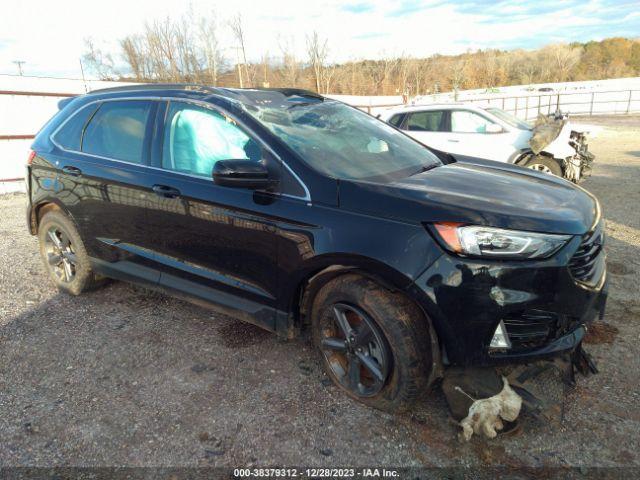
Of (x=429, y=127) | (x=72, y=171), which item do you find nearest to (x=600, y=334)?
(x=72, y=171)

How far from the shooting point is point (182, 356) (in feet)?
10.7

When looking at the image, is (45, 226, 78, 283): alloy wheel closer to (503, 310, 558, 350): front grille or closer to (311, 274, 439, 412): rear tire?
(311, 274, 439, 412): rear tire

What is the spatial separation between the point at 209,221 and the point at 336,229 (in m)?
0.95

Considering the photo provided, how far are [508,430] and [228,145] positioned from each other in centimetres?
234

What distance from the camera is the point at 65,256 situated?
4207 millimetres

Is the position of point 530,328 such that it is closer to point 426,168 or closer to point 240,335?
point 426,168

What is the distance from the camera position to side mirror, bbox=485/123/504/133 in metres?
7.99

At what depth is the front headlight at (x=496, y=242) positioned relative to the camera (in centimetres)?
218

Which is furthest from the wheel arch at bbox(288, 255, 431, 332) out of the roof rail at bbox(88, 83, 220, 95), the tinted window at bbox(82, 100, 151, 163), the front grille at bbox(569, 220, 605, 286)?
the tinted window at bbox(82, 100, 151, 163)

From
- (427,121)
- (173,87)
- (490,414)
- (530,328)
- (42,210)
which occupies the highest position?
(173,87)

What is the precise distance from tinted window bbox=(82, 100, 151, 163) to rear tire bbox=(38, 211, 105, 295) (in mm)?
776

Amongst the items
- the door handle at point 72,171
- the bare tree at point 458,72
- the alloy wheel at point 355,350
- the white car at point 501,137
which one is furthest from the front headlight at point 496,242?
the bare tree at point 458,72

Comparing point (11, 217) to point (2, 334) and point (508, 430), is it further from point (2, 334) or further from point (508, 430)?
point (508, 430)

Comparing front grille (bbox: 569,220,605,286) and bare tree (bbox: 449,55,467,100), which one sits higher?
bare tree (bbox: 449,55,467,100)
